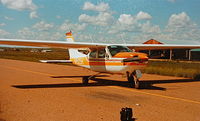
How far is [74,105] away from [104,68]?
4739mm

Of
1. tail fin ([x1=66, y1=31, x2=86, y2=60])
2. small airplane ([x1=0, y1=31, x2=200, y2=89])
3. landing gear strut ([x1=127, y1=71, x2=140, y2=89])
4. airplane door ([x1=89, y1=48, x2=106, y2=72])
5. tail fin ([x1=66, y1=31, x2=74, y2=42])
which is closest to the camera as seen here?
small airplane ([x1=0, y1=31, x2=200, y2=89])

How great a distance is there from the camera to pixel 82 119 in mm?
5805

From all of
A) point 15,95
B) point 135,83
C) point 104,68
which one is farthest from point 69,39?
point 15,95

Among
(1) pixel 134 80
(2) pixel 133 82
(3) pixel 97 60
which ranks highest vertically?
(3) pixel 97 60

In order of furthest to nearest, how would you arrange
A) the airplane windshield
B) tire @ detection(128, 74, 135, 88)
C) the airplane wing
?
tire @ detection(128, 74, 135, 88) < the airplane windshield < the airplane wing

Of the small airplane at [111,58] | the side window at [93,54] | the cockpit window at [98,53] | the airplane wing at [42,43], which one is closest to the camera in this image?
the small airplane at [111,58]

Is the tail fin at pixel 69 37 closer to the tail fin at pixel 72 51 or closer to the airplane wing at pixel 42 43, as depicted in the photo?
the tail fin at pixel 72 51

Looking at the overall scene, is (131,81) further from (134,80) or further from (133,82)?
(134,80)

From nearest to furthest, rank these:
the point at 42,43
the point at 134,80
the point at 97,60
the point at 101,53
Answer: the point at 134,80, the point at 42,43, the point at 101,53, the point at 97,60

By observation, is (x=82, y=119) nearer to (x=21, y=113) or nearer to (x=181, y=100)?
(x=21, y=113)

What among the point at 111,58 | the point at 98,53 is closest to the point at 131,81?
the point at 111,58

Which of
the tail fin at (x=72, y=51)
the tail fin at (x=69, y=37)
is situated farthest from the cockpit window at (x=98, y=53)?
the tail fin at (x=69, y=37)

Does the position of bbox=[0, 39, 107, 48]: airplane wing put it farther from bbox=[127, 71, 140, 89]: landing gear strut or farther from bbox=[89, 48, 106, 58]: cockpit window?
bbox=[127, 71, 140, 89]: landing gear strut

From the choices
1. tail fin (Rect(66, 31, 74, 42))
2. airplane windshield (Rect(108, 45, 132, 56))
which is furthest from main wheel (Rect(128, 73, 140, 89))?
tail fin (Rect(66, 31, 74, 42))
